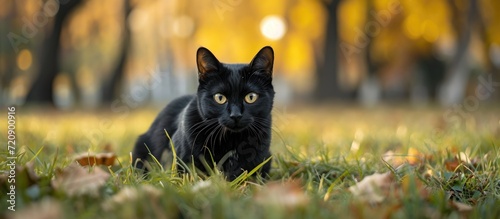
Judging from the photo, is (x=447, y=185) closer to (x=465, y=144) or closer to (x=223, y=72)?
(x=223, y=72)

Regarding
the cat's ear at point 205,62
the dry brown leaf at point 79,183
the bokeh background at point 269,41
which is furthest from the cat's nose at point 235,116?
the bokeh background at point 269,41

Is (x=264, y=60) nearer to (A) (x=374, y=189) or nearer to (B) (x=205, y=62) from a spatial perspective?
(B) (x=205, y=62)

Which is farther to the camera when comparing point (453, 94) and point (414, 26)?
point (414, 26)

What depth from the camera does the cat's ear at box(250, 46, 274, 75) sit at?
9.79 feet

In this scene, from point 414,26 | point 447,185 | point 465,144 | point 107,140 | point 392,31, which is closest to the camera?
point 447,185

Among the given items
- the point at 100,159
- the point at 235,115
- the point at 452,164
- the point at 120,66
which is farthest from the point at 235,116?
the point at 120,66

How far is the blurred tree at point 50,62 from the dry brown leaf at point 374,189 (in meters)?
12.9

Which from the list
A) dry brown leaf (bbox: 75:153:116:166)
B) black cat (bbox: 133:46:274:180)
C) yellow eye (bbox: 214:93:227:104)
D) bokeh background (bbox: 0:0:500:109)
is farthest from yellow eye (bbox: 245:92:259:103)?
bokeh background (bbox: 0:0:500:109)

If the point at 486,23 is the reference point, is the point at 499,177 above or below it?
above

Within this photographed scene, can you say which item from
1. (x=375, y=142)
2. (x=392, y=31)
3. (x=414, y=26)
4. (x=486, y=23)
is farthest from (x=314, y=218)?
(x=392, y=31)

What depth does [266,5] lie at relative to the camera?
742 inches

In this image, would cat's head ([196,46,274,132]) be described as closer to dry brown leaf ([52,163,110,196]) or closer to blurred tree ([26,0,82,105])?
dry brown leaf ([52,163,110,196])

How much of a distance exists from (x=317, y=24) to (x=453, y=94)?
796 cm

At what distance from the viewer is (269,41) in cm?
2183
